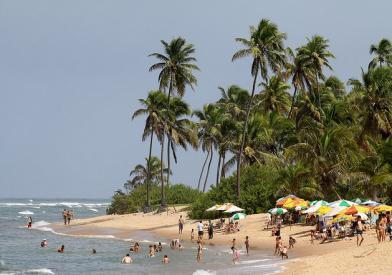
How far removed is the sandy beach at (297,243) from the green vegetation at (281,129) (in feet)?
11.7

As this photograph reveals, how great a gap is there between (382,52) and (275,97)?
13277 millimetres

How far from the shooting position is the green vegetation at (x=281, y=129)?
4028 centimetres

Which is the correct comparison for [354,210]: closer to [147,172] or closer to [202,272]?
[202,272]

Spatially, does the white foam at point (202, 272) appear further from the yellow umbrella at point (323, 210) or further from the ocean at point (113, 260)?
the yellow umbrella at point (323, 210)

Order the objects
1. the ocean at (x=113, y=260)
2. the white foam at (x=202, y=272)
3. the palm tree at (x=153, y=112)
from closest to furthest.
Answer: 1. the white foam at (x=202, y=272)
2. the ocean at (x=113, y=260)
3. the palm tree at (x=153, y=112)

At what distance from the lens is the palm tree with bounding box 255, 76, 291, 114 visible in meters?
65.2

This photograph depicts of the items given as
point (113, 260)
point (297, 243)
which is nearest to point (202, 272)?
point (113, 260)

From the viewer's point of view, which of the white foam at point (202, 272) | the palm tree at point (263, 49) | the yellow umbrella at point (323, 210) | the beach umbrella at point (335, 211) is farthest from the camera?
the palm tree at point (263, 49)

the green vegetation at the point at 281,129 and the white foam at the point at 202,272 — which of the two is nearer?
the white foam at the point at 202,272

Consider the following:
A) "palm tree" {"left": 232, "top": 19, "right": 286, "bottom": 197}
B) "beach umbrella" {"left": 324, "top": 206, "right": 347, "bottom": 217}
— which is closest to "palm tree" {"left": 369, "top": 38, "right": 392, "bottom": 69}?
"palm tree" {"left": 232, "top": 19, "right": 286, "bottom": 197}

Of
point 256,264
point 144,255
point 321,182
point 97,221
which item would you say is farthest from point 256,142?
point 256,264

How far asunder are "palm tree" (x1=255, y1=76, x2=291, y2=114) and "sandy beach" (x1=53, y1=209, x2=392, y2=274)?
1743cm

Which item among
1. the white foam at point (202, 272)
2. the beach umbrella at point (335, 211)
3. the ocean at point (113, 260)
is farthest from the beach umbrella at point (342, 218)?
the white foam at point (202, 272)

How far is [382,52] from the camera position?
6384cm
